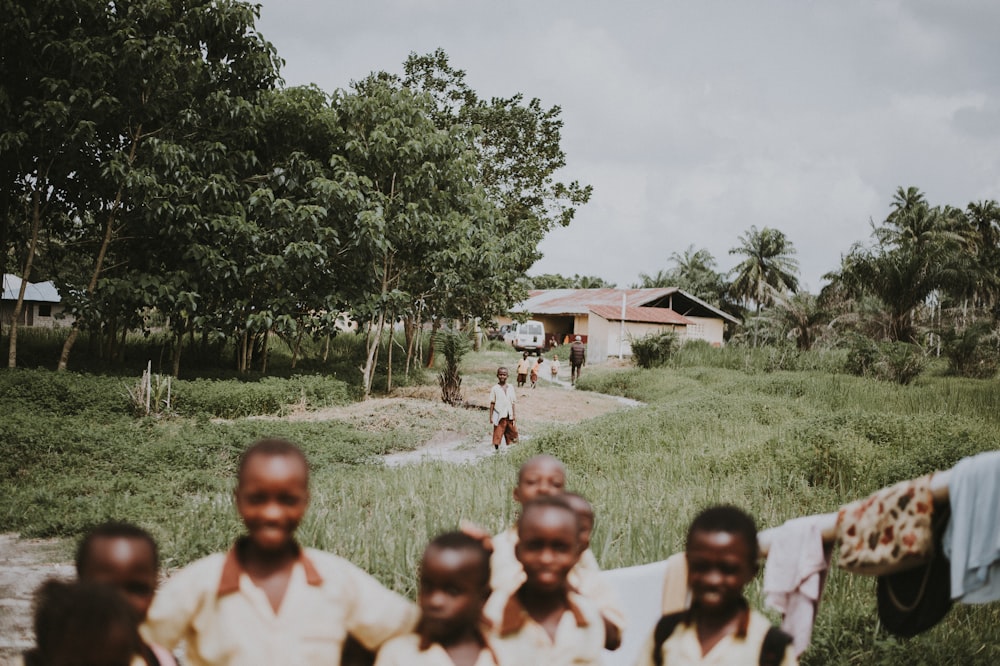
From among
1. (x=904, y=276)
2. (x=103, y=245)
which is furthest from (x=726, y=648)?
(x=904, y=276)

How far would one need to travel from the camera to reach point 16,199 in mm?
13086

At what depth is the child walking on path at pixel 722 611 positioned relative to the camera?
70.6 inches

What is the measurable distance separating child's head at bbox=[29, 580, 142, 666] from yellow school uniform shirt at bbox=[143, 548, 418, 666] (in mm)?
126

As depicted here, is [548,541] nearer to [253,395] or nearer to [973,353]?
[253,395]

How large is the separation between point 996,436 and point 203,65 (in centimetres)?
1398

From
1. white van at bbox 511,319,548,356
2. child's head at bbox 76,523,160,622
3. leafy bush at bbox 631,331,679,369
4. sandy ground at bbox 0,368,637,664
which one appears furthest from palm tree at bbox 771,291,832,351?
child's head at bbox 76,523,160,622

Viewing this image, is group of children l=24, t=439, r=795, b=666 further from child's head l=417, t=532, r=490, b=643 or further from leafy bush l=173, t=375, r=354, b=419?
leafy bush l=173, t=375, r=354, b=419

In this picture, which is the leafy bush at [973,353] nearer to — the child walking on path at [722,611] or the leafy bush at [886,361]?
the leafy bush at [886,361]

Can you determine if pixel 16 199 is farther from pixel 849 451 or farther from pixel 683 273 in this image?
pixel 683 273

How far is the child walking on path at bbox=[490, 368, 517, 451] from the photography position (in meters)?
9.37

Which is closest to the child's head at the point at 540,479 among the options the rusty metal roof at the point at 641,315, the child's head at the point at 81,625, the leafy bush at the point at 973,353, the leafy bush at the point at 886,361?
the child's head at the point at 81,625

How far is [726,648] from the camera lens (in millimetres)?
1808

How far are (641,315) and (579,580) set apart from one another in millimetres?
30091

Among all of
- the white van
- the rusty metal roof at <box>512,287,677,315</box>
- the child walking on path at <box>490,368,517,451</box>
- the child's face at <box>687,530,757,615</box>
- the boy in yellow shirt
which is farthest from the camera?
the white van
